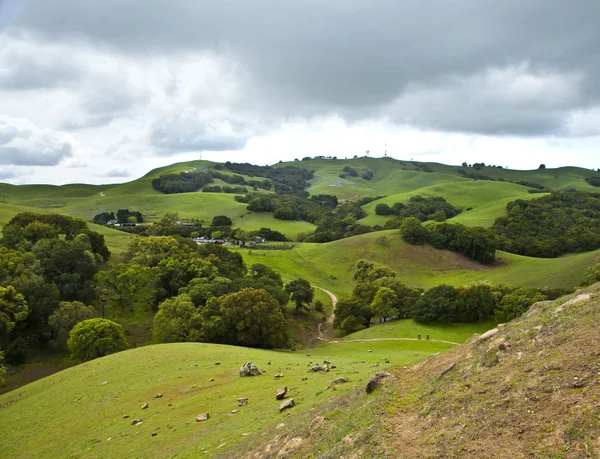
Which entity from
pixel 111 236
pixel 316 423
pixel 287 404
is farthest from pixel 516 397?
pixel 111 236

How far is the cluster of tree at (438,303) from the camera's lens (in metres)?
65.1

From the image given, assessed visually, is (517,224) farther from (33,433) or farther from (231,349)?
(33,433)

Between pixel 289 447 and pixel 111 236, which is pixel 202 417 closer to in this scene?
pixel 289 447

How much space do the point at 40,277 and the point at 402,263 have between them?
102m

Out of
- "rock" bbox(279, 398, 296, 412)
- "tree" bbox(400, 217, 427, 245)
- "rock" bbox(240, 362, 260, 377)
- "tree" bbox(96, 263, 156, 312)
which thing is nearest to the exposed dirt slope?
"rock" bbox(279, 398, 296, 412)

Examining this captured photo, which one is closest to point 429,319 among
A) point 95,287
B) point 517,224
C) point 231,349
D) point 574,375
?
point 231,349

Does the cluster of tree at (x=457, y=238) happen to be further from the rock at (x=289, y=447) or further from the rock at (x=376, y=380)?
the rock at (x=289, y=447)

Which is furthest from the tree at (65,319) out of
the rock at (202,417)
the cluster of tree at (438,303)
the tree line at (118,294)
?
the rock at (202,417)

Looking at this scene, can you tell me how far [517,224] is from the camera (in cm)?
17088

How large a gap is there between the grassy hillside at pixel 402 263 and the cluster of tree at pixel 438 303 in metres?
29.5

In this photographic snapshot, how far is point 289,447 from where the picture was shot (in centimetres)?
1670

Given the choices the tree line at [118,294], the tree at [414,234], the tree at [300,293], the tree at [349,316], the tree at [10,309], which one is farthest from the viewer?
the tree at [414,234]

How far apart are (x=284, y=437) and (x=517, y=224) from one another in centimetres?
18210

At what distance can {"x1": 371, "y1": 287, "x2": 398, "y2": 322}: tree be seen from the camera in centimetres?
7600
